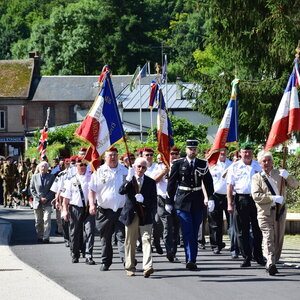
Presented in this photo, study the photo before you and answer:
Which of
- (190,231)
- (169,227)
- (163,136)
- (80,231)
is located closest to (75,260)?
(80,231)

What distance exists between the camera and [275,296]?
1073 centimetres

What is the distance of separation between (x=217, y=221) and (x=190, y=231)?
285cm

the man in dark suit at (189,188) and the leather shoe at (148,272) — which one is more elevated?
the man in dark suit at (189,188)

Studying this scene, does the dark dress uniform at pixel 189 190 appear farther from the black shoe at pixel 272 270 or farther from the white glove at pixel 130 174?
the black shoe at pixel 272 270

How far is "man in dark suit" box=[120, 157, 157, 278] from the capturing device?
13125 millimetres

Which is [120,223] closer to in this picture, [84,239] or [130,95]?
[84,239]

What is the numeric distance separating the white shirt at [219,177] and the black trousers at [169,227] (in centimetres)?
105

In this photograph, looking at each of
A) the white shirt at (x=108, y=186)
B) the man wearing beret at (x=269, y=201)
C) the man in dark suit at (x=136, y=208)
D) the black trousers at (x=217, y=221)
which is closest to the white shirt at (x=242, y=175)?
the man wearing beret at (x=269, y=201)

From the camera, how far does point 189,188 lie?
46.4 feet

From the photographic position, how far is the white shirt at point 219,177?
16672 mm

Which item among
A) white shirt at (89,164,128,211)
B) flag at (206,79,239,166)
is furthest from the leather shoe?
flag at (206,79,239,166)

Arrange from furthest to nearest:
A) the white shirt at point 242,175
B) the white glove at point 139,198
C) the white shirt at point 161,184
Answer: the white shirt at point 161,184
the white shirt at point 242,175
the white glove at point 139,198

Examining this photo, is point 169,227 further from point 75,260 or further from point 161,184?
point 75,260

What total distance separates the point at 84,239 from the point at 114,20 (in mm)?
76805
